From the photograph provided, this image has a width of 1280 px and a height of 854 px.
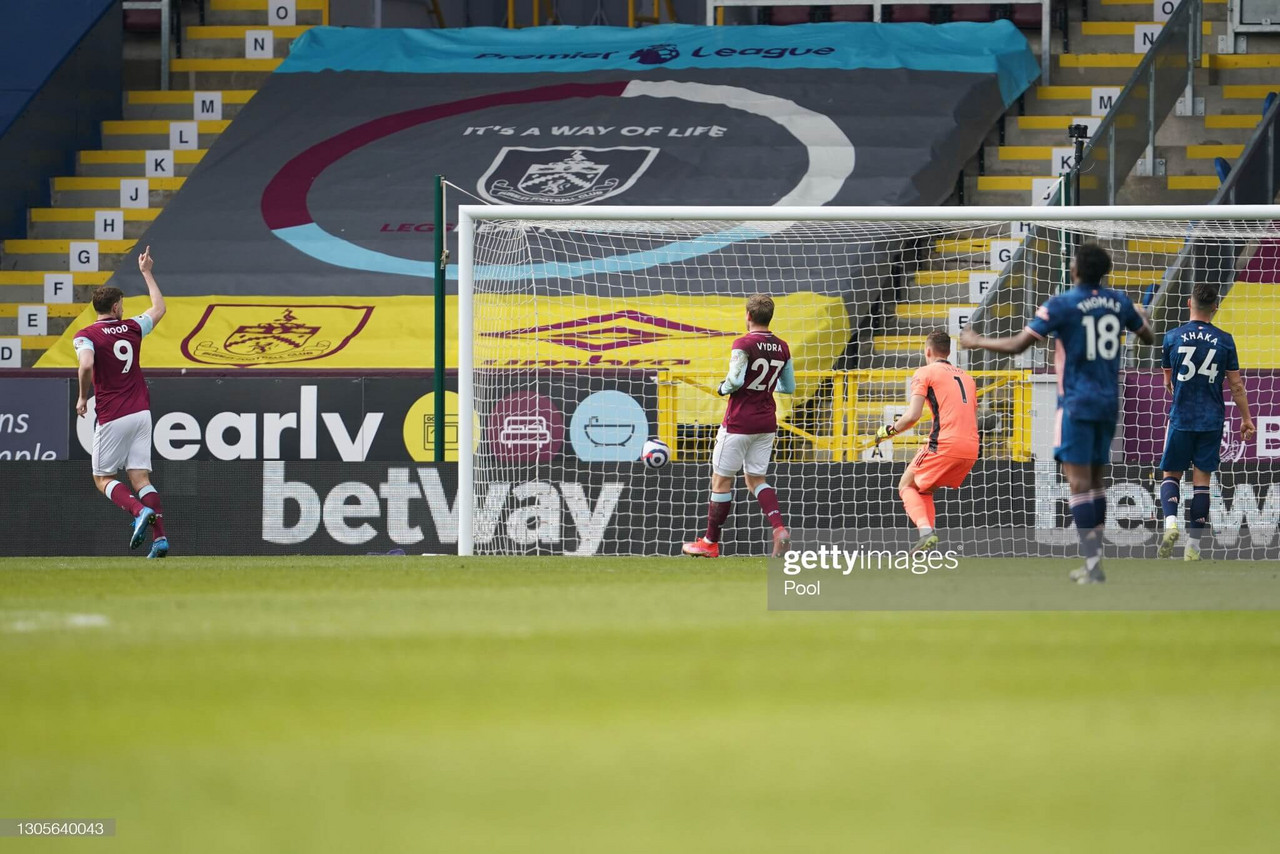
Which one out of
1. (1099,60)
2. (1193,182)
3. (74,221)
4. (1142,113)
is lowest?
(74,221)

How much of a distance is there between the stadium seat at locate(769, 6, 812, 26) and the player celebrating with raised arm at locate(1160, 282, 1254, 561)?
35.3ft

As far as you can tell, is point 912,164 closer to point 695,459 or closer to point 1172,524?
point 695,459

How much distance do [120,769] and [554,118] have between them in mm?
15860

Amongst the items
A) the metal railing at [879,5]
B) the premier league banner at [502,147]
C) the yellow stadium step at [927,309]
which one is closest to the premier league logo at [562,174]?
the premier league banner at [502,147]

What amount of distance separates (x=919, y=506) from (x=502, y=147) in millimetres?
9009

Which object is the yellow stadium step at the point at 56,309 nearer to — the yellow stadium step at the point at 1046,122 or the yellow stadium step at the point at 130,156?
the yellow stadium step at the point at 130,156

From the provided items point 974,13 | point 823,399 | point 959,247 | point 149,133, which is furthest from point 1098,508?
point 149,133

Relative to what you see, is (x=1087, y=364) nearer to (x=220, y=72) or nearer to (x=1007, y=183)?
(x=1007, y=183)

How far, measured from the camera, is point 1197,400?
1095cm

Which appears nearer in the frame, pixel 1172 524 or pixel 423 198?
pixel 1172 524

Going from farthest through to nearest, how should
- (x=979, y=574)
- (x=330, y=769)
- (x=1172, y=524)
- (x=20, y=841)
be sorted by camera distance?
(x=1172, y=524)
(x=979, y=574)
(x=330, y=769)
(x=20, y=841)

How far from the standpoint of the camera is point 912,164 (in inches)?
688

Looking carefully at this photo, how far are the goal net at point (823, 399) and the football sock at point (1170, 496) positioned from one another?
114 cm

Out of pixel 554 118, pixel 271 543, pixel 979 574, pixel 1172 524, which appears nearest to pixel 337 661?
pixel 979 574
